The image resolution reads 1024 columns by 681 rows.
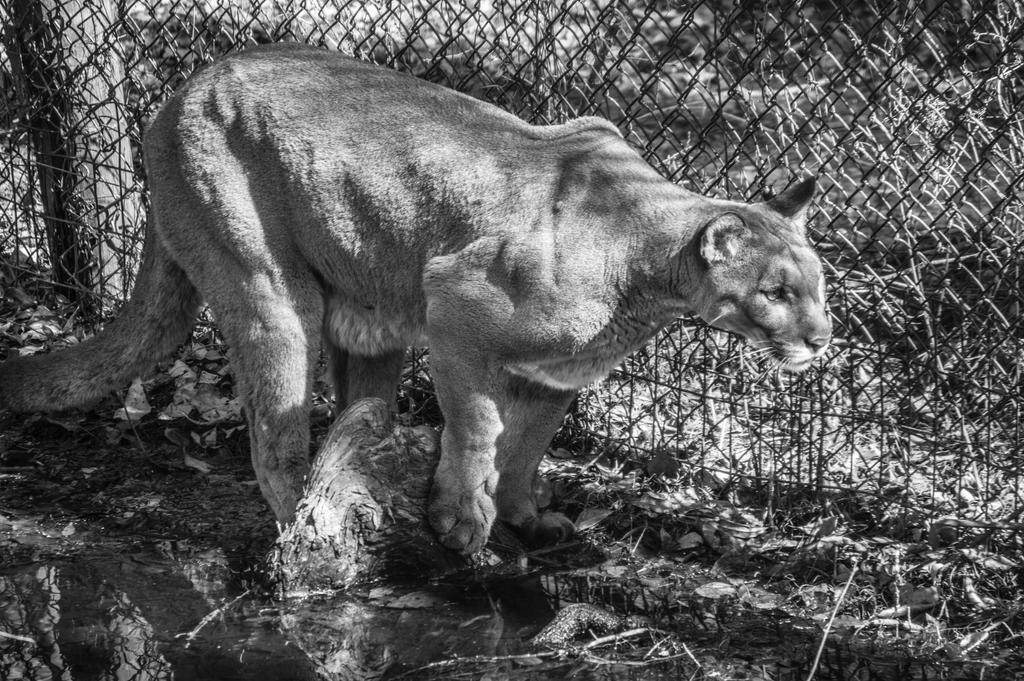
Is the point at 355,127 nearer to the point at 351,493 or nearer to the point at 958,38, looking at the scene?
the point at 351,493

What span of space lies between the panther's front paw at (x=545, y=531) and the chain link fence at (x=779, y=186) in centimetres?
68

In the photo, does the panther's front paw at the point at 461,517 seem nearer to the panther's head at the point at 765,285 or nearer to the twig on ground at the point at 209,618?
the twig on ground at the point at 209,618

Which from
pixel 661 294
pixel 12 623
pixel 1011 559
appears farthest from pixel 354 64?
pixel 1011 559

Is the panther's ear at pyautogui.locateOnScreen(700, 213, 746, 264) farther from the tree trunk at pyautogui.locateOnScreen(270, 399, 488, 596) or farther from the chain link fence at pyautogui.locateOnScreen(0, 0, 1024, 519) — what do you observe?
the tree trunk at pyautogui.locateOnScreen(270, 399, 488, 596)

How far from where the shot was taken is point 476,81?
815 cm

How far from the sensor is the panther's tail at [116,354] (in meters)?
5.31

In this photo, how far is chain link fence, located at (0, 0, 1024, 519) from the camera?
502 cm

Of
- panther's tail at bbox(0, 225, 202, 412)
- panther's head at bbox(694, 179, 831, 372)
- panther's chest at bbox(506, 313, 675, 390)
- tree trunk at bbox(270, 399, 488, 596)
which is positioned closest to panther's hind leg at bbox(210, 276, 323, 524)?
tree trunk at bbox(270, 399, 488, 596)

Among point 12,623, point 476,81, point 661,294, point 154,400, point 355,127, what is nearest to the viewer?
point 12,623

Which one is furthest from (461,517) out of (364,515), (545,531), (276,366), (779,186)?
(779,186)

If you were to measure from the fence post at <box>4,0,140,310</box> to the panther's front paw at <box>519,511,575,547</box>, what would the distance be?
2816 mm

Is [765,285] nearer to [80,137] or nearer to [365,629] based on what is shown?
[365,629]

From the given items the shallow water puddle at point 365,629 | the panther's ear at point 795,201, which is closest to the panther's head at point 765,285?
the panther's ear at point 795,201

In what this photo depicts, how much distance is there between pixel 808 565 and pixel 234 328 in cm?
266
